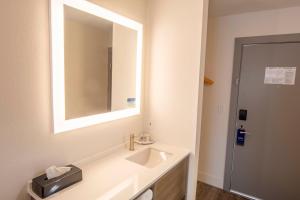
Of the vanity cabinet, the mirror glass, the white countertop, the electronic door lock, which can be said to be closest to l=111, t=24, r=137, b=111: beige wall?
the mirror glass

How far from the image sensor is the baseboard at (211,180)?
271 centimetres

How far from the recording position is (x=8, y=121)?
1026 millimetres

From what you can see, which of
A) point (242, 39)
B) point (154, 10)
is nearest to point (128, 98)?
point (154, 10)

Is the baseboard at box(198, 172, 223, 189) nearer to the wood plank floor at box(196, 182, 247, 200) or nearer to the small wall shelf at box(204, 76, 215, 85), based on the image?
the wood plank floor at box(196, 182, 247, 200)

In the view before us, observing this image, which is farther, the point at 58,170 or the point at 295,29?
the point at 295,29

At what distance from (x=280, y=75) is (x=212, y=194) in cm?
178

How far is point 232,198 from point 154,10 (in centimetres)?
255

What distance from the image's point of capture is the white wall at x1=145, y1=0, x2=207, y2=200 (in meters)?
1.74

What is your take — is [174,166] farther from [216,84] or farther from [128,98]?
[216,84]

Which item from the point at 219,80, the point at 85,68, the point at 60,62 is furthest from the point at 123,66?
the point at 219,80

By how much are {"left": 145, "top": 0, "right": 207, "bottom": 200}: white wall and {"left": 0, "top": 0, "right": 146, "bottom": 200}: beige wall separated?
1.02m

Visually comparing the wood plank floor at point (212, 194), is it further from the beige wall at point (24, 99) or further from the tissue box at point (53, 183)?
the beige wall at point (24, 99)

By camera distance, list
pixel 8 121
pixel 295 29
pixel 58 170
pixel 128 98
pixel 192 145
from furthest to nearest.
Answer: pixel 295 29, pixel 128 98, pixel 192 145, pixel 58 170, pixel 8 121

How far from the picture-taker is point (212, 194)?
2.58 meters
